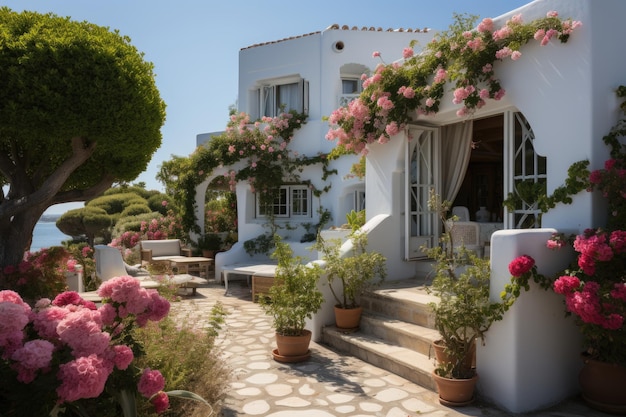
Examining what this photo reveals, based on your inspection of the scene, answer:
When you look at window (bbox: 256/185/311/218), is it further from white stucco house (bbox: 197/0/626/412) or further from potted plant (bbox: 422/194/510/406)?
potted plant (bbox: 422/194/510/406)

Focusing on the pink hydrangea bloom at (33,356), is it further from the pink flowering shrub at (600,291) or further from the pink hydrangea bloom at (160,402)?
the pink flowering shrub at (600,291)

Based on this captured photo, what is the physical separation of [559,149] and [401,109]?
8.81 ft

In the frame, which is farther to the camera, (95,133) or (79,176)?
(79,176)

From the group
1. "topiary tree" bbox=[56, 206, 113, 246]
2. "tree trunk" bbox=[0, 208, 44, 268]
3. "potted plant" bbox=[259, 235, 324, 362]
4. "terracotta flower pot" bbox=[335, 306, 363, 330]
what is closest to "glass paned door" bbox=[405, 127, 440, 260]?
"terracotta flower pot" bbox=[335, 306, 363, 330]

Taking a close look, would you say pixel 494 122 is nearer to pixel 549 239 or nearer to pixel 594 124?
pixel 594 124

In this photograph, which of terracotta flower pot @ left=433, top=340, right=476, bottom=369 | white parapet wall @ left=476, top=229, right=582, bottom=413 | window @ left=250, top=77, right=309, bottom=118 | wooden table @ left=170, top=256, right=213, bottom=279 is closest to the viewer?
white parapet wall @ left=476, top=229, right=582, bottom=413

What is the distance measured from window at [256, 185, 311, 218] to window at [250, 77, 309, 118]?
2.46 m

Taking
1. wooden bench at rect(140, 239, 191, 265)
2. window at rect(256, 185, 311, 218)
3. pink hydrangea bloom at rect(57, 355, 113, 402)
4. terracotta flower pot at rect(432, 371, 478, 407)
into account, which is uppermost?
window at rect(256, 185, 311, 218)

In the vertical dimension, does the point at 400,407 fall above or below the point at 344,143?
below

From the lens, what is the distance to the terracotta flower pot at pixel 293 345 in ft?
19.8

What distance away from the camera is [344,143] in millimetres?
8594

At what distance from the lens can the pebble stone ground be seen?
450 cm

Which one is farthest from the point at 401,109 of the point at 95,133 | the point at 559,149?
the point at 95,133

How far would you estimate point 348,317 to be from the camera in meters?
6.71
